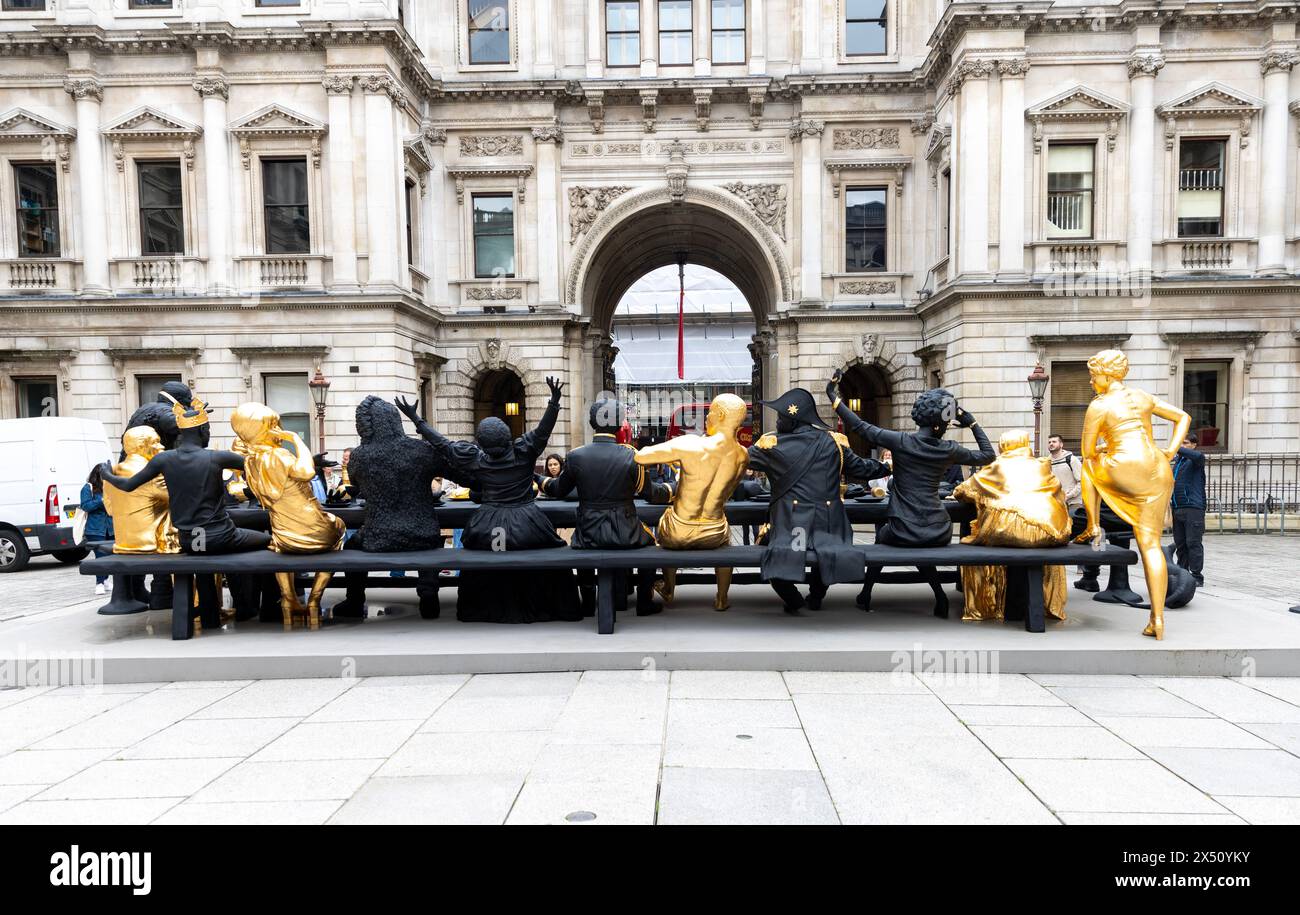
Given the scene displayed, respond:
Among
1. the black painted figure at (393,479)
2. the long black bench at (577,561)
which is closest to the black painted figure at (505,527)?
the black painted figure at (393,479)

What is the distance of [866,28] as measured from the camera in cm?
2302

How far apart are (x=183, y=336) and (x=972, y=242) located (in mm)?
21078

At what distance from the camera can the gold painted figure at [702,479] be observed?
6.71 meters

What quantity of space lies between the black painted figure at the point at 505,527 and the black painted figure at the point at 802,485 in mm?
1928

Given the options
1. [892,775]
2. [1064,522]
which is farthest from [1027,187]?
[892,775]

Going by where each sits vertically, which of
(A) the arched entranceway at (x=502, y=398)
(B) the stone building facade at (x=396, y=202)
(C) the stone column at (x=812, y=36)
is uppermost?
(C) the stone column at (x=812, y=36)

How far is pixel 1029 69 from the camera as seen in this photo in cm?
1980

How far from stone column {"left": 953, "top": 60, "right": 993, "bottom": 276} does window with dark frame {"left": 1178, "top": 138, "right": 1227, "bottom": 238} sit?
18.1ft

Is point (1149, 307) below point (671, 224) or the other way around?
below

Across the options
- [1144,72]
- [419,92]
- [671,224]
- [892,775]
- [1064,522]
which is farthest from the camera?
[671,224]

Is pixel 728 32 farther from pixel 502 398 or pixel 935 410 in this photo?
pixel 935 410

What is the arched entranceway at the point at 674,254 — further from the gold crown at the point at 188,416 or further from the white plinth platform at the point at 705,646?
the white plinth platform at the point at 705,646

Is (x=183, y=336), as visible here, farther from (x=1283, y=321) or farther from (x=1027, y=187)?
(x=1283, y=321)

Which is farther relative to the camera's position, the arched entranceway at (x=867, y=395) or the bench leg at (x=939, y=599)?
the arched entranceway at (x=867, y=395)
